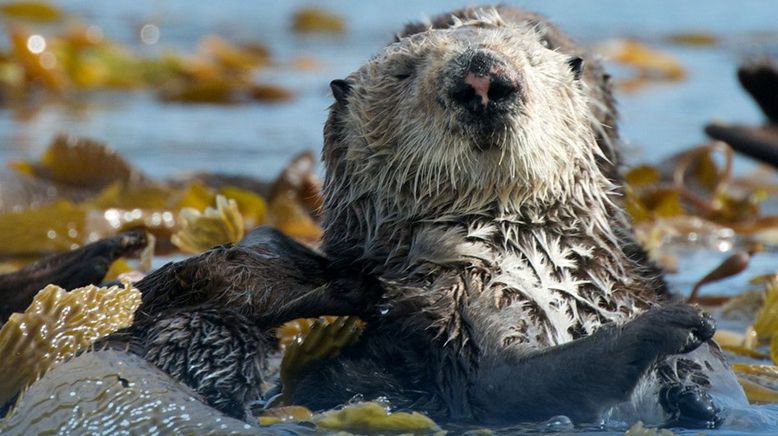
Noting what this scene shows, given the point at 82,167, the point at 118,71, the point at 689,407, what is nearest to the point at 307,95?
the point at 118,71

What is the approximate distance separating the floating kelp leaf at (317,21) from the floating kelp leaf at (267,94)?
13.0 feet

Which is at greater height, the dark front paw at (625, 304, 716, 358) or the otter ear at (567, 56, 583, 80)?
the otter ear at (567, 56, 583, 80)

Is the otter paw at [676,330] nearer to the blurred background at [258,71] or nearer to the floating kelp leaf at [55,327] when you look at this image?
the floating kelp leaf at [55,327]

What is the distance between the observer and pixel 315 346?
3736 millimetres

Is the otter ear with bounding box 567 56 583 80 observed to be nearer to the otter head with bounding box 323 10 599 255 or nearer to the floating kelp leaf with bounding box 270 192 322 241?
the otter head with bounding box 323 10 599 255

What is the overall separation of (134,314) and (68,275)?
80 centimetres

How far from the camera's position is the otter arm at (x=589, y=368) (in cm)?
320

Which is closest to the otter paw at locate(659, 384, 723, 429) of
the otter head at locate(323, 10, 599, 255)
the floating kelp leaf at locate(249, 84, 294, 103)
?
the otter head at locate(323, 10, 599, 255)

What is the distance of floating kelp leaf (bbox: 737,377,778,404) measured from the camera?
3.93 metres

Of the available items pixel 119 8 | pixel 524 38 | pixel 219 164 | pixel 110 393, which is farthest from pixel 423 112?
pixel 119 8

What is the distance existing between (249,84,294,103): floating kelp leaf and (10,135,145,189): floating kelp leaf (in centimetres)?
411

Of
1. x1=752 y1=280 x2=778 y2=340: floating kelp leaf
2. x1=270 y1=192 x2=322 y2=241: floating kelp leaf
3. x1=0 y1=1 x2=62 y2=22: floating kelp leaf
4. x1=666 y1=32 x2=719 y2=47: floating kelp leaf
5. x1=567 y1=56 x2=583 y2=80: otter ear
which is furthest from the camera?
x1=0 y1=1 x2=62 y2=22: floating kelp leaf

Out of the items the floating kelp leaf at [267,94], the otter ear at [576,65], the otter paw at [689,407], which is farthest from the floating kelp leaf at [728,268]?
the floating kelp leaf at [267,94]

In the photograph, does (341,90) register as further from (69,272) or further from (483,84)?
(69,272)
